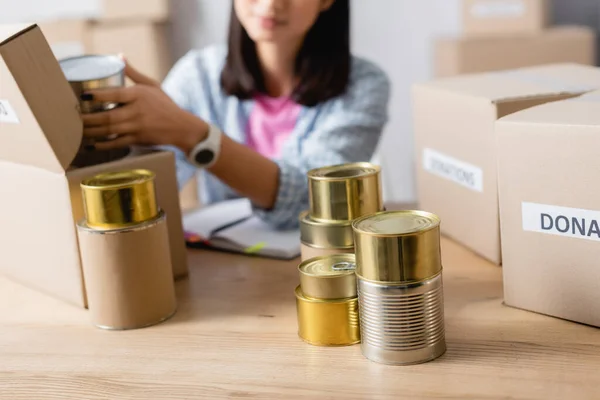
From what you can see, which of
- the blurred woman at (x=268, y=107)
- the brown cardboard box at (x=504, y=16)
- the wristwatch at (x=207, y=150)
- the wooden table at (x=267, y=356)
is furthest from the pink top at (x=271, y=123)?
the brown cardboard box at (x=504, y=16)

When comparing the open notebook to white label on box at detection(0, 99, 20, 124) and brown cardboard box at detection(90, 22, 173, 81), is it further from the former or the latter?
brown cardboard box at detection(90, 22, 173, 81)

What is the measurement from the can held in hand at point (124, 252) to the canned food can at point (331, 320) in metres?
0.18

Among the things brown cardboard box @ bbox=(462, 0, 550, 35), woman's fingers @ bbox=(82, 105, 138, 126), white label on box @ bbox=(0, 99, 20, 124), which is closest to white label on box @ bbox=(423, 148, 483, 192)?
woman's fingers @ bbox=(82, 105, 138, 126)

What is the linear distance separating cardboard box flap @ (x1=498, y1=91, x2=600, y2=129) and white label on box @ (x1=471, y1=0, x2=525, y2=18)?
157 cm

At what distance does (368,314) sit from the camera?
722 millimetres

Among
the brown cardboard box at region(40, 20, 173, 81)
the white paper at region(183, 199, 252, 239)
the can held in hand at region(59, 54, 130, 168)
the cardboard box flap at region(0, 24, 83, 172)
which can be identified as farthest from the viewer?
the brown cardboard box at region(40, 20, 173, 81)

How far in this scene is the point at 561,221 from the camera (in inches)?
30.9

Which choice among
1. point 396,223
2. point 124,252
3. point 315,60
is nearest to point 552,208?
point 396,223

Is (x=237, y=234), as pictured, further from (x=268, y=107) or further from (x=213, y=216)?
(x=268, y=107)

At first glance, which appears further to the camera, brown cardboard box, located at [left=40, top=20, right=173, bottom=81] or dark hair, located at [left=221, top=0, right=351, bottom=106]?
brown cardboard box, located at [left=40, top=20, right=173, bottom=81]

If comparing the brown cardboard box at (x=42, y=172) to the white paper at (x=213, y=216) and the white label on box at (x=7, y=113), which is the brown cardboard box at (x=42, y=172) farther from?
the white paper at (x=213, y=216)

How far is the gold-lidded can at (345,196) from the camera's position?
0.84 m

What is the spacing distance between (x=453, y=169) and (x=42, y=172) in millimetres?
554

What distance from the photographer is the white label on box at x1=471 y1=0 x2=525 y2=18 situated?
236cm
